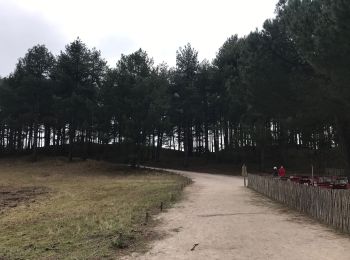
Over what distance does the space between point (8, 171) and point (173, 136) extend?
33496 millimetres

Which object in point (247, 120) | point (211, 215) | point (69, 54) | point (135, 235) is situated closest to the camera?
point (135, 235)

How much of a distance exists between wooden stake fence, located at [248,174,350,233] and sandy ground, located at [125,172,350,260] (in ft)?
1.31

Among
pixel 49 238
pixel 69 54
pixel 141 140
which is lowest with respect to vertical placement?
pixel 49 238

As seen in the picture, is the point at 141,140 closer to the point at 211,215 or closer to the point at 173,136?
the point at 173,136

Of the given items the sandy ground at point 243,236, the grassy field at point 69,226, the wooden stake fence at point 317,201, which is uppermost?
the wooden stake fence at point 317,201

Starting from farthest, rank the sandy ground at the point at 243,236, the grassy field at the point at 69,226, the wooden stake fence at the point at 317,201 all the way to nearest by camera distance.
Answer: the wooden stake fence at the point at 317,201 < the grassy field at the point at 69,226 < the sandy ground at the point at 243,236

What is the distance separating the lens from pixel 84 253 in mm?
10164

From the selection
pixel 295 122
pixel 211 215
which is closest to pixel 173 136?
pixel 295 122

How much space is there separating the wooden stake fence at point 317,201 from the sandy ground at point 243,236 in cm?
40

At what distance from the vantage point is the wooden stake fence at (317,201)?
12.8 m

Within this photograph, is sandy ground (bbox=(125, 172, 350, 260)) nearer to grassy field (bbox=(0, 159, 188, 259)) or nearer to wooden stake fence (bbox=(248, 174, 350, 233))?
wooden stake fence (bbox=(248, 174, 350, 233))

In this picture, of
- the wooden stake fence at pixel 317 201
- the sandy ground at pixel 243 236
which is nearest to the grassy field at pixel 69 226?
the sandy ground at pixel 243 236

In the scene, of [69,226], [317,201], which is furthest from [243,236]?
[69,226]

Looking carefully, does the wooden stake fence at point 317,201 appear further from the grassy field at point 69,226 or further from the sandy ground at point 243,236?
the grassy field at point 69,226
